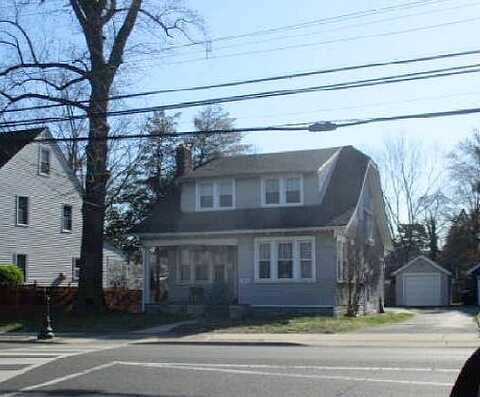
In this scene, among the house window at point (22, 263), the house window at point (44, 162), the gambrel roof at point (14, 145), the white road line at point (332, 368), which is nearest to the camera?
the white road line at point (332, 368)

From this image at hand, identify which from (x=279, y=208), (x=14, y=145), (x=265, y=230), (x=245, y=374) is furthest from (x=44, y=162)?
(x=245, y=374)

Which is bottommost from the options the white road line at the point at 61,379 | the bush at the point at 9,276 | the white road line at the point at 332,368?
the white road line at the point at 61,379

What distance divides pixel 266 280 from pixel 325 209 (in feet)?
12.7

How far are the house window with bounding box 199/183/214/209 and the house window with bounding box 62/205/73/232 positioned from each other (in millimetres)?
13850

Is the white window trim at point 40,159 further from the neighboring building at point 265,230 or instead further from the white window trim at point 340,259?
the white window trim at point 340,259

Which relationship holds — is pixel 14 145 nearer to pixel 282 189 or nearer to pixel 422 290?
pixel 282 189

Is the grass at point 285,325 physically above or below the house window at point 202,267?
below

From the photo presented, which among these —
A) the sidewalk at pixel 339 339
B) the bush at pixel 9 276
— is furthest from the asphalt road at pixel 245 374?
the bush at pixel 9 276

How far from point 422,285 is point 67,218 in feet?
88.7

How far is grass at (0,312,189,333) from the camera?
26109 millimetres

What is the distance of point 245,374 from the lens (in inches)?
504

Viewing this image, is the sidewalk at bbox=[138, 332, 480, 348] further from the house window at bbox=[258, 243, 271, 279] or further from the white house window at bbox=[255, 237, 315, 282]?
the house window at bbox=[258, 243, 271, 279]

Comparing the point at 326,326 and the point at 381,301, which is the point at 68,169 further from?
the point at 326,326

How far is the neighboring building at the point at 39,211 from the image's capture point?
39.3 meters
